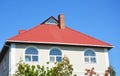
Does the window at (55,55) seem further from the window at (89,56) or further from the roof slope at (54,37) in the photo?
the window at (89,56)

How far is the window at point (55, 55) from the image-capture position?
32906 mm

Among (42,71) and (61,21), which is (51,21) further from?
(42,71)

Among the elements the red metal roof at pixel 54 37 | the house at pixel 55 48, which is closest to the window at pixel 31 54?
the house at pixel 55 48

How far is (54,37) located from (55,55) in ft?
6.53

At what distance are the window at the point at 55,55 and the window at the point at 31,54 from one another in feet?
5.16

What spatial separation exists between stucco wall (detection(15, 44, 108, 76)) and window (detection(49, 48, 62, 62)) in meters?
0.37

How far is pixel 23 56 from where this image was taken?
104 ft

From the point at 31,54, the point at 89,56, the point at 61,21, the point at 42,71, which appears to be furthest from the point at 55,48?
the point at 42,71

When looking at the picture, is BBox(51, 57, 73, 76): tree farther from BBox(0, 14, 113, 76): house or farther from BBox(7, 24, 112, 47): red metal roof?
BBox(7, 24, 112, 47): red metal roof

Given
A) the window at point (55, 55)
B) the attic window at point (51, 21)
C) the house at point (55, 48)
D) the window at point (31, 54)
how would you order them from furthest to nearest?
the attic window at point (51, 21) < the window at point (55, 55) < the window at point (31, 54) < the house at point (55, 48)

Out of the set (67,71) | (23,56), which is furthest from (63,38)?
(67,71)

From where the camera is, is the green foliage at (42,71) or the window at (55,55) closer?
the green foliage at (42,71)

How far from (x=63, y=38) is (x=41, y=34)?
2358 millimetres

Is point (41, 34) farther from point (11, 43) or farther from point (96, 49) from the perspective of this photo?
point (96, 49)
